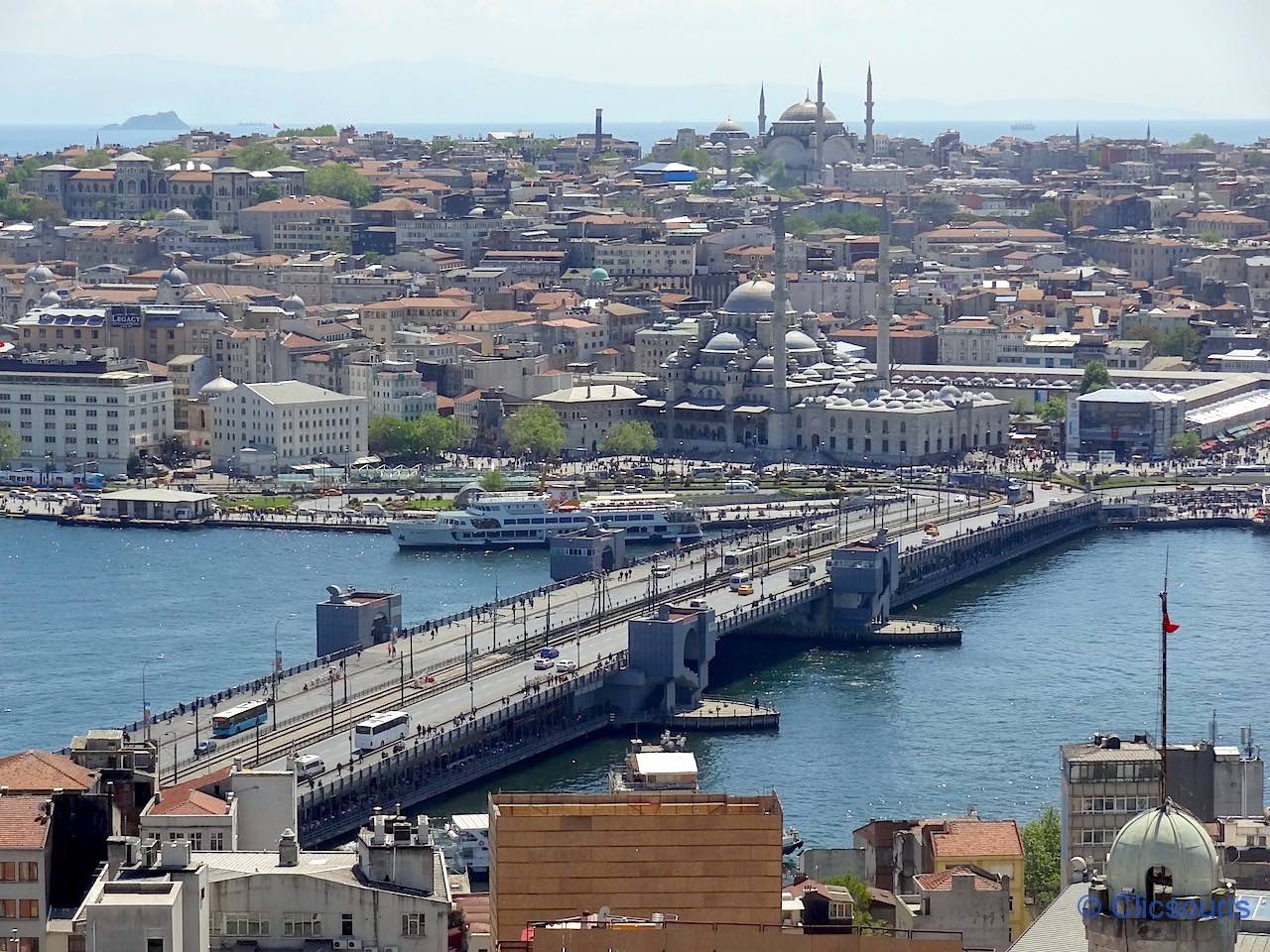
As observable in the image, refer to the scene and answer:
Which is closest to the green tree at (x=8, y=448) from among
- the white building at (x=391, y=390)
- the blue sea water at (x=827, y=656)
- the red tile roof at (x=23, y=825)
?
the blue sea water at (x=827, y=656)

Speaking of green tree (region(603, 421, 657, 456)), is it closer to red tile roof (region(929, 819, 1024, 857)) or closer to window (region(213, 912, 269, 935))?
red tile roof (region(929, 819, 1024, 857))

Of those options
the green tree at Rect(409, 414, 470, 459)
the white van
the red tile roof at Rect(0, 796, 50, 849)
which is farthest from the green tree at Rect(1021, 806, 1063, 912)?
the green tree at Rect(409, 414, 470, 459)

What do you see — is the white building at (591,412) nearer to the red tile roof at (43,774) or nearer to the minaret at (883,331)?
the minaret at (883,331)

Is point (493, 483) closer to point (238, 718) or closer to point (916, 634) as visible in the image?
point (916, 634)

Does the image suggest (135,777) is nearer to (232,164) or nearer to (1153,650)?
(1153,650)

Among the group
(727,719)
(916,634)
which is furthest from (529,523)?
(727,719)

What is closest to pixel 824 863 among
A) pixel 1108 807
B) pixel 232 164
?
pixel 1108 807
